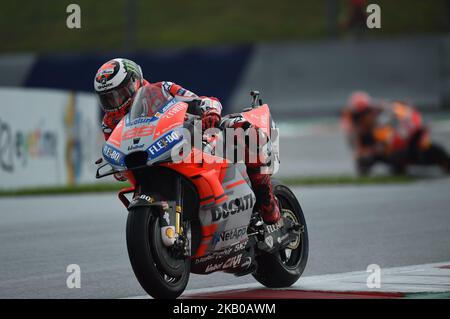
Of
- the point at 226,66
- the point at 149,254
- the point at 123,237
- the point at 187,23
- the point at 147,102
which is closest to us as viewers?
the point at 149,254

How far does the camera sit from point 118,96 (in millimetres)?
6668

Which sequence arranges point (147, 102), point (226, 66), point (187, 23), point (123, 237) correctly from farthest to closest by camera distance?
point (187, 23) < point (226, 66) < point (123, 237) < point (147, 102)

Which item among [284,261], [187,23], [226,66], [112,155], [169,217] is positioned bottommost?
[284,261]

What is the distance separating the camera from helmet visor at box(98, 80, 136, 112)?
6.64 m


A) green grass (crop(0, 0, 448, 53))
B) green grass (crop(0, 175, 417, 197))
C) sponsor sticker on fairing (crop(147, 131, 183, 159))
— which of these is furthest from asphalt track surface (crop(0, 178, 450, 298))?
green grass (crop(0, 0, 448, 53))

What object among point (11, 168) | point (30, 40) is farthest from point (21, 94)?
point (30, 40)

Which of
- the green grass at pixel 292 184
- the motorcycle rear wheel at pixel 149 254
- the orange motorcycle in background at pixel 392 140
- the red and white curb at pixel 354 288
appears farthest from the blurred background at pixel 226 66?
the motorcycle rear wheel at pixel 149 254

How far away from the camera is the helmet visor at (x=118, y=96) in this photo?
21.8ft

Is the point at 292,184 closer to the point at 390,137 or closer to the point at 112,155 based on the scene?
the point at 390,137

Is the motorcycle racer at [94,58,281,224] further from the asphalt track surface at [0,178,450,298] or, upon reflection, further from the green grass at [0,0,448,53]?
the green grass at [0,0,448,53]

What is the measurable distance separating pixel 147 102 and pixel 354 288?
178cm

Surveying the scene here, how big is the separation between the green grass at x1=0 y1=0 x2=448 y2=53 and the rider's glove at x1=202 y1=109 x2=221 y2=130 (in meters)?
28.9

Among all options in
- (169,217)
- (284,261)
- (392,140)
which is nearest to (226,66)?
(392,140)

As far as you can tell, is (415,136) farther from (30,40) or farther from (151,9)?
(151,9)
